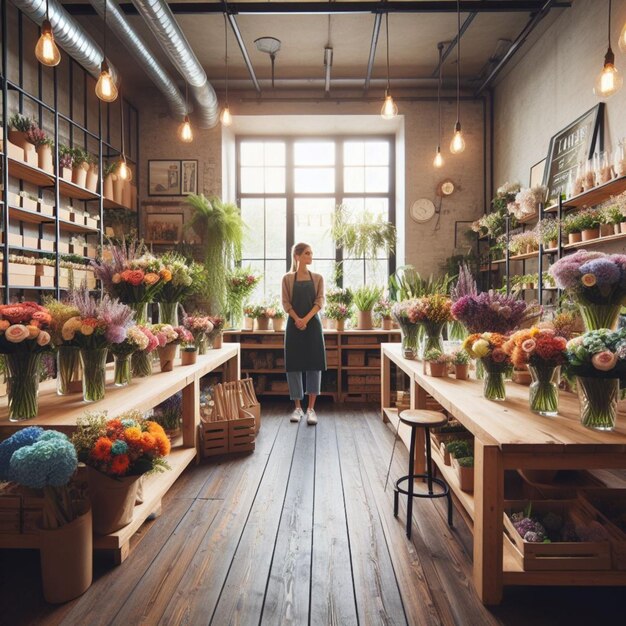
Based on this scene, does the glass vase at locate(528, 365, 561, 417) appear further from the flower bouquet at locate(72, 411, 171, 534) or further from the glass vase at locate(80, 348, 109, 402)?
the glass vase at locate(80, 348, 109, 402)

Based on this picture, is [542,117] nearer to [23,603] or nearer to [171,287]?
[171,287]

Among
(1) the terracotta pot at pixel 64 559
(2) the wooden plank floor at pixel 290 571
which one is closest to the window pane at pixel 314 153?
(2) the wooden plank floor at pixel 290 571


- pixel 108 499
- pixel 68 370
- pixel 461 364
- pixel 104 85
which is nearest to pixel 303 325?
pixel 461 364

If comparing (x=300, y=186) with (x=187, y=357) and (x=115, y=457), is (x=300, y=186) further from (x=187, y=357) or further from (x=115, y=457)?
(x=115, y=457)

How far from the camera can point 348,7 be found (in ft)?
13.8

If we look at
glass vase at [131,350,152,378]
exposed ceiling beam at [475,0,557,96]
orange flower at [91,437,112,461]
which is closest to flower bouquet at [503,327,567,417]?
orange flower at [91,437,112,461]

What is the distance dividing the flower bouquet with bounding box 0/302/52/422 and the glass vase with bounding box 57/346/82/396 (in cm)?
30

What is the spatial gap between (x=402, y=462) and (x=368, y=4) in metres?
3.98

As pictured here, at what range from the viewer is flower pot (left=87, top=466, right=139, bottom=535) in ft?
6.29

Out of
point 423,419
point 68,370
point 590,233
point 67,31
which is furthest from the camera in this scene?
point 67,31

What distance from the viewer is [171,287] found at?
301cm

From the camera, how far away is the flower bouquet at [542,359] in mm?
1730

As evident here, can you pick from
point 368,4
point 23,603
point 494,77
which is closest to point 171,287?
point 23,603

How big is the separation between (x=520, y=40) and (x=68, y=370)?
524cm
